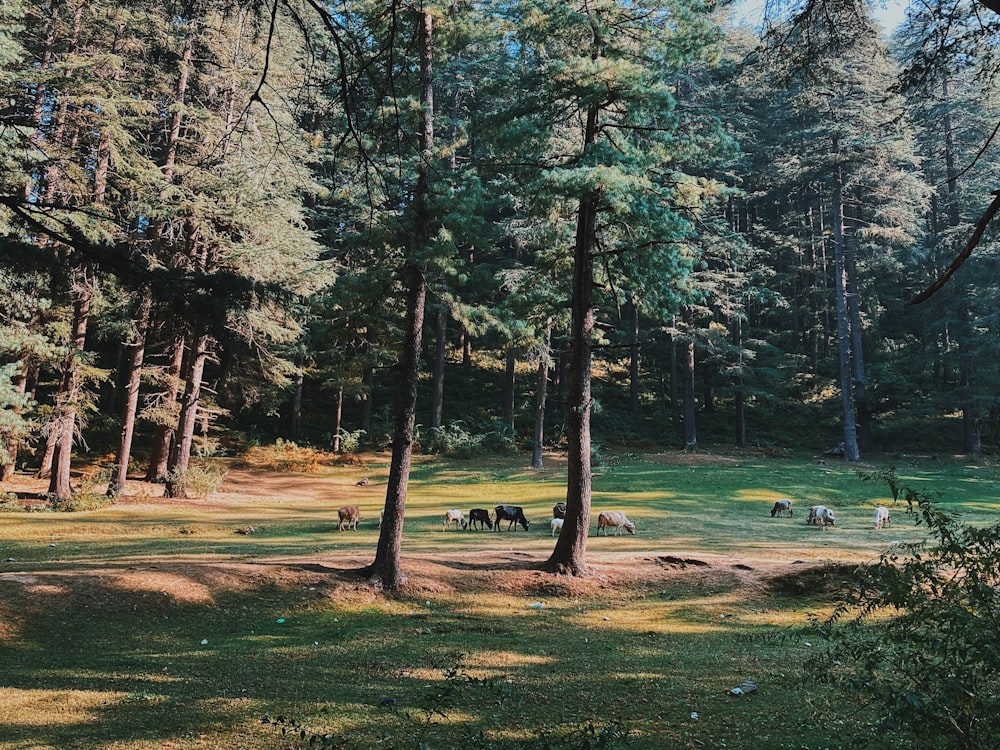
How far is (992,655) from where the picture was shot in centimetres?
313

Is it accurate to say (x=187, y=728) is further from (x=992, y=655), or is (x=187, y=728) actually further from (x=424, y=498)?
(x=424, y=498)

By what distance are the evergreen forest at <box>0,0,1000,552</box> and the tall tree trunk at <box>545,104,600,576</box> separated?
6cm

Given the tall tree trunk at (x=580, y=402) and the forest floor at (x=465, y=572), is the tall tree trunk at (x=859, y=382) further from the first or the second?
the tall tree trunk at (x=580, y=402)

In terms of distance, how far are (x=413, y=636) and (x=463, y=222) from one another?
6.48 m

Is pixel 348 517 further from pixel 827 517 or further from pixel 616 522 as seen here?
pixel 827 517

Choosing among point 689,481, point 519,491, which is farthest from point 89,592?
point 689,481

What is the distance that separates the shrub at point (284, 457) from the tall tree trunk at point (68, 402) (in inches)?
439

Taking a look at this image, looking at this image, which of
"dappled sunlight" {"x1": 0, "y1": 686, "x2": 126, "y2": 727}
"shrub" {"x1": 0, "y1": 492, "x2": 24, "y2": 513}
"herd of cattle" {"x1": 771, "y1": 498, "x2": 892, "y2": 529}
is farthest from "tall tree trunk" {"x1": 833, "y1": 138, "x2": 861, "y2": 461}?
"dappled sunlight" {"x1": 0, "y1": 686, "x2": 126, "y2": 727}

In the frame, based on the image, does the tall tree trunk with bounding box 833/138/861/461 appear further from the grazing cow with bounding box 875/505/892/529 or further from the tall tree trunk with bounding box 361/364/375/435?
the tall tree trunk with bounding box 361/364/375/435

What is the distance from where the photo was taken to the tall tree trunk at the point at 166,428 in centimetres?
2297

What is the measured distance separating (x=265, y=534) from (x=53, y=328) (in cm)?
916

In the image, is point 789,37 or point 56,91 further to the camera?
point 56,91

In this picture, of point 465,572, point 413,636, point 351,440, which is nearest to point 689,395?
point 351,440

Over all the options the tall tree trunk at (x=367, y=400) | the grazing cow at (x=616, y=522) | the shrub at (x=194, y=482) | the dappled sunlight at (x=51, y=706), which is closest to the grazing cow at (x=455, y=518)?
the grazing cow at (x=616, y=522)
